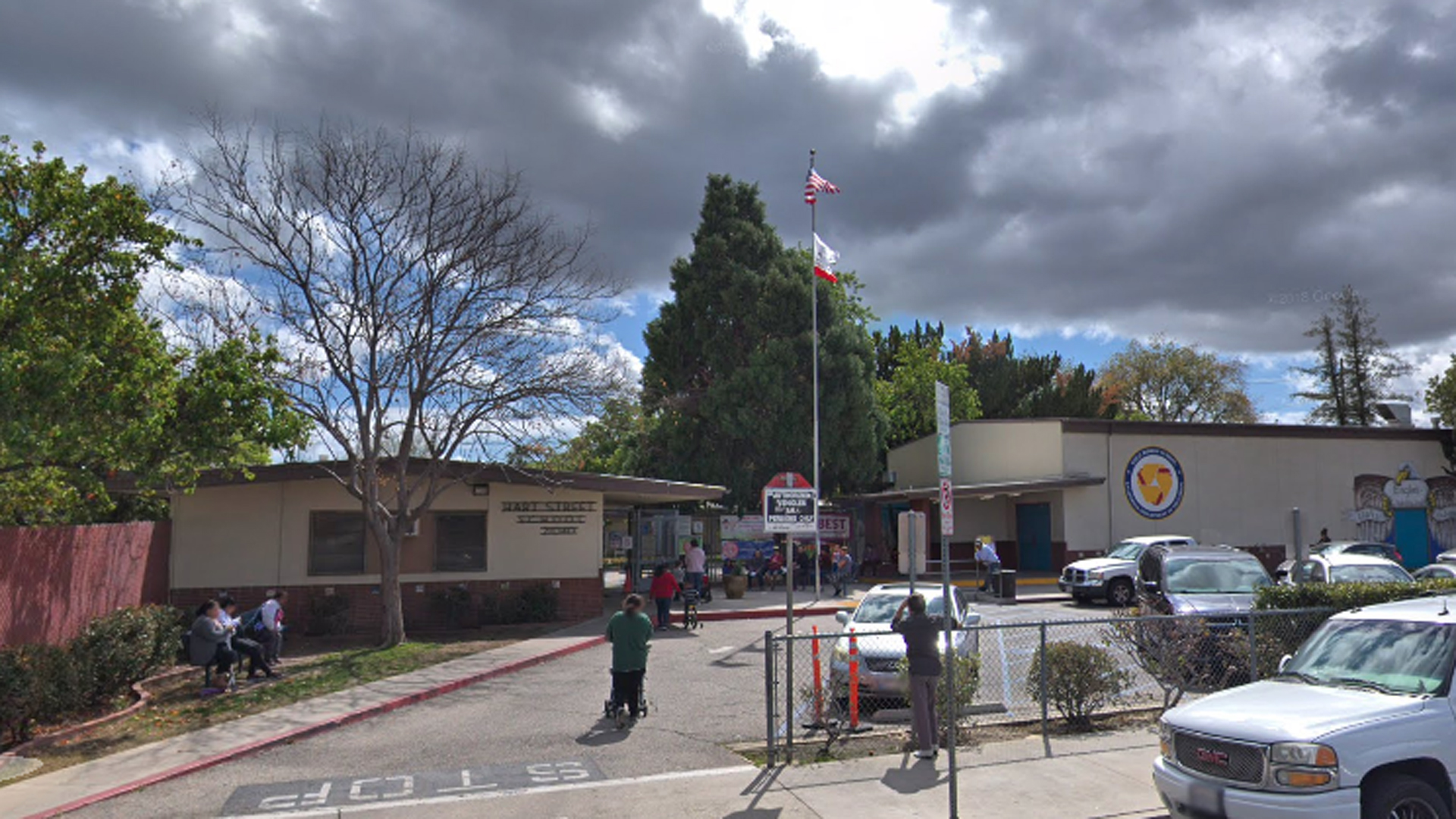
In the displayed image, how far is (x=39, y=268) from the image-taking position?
11227 mm

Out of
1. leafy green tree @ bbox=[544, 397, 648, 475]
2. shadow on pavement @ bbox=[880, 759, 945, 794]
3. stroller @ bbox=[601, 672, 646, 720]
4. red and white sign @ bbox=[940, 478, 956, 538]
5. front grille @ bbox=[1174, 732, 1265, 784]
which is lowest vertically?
shadow on pavement @ bbox=[880, 759, 945, 794]

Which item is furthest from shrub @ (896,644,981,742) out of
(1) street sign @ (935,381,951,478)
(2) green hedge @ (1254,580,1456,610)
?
(2) green hedge @ (1254,580,1456,610)

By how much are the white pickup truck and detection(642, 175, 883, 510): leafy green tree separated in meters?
28.3

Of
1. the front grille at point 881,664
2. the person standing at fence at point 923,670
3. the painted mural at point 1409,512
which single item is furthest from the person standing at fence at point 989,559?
the person standing at fence at point 923,670

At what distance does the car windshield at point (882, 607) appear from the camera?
13859 mm

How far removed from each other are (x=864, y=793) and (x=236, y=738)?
6858mm

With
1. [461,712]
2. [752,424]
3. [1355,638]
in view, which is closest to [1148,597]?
[1355,638]

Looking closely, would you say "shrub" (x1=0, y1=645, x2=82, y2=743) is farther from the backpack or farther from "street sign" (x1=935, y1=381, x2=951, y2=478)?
"street sign" (x1=935, y1=381, x2=951, y2=478)

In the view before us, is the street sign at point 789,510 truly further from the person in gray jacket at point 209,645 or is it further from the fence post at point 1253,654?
the person in gray jacket at point 209,645

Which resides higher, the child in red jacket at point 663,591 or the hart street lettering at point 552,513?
the hart street lettering at point 552,513

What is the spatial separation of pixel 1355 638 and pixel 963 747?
12.6 feet

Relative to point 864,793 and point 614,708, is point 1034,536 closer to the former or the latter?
point 614,708

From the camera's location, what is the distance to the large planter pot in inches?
1051

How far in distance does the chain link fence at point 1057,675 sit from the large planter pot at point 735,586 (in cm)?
1436
